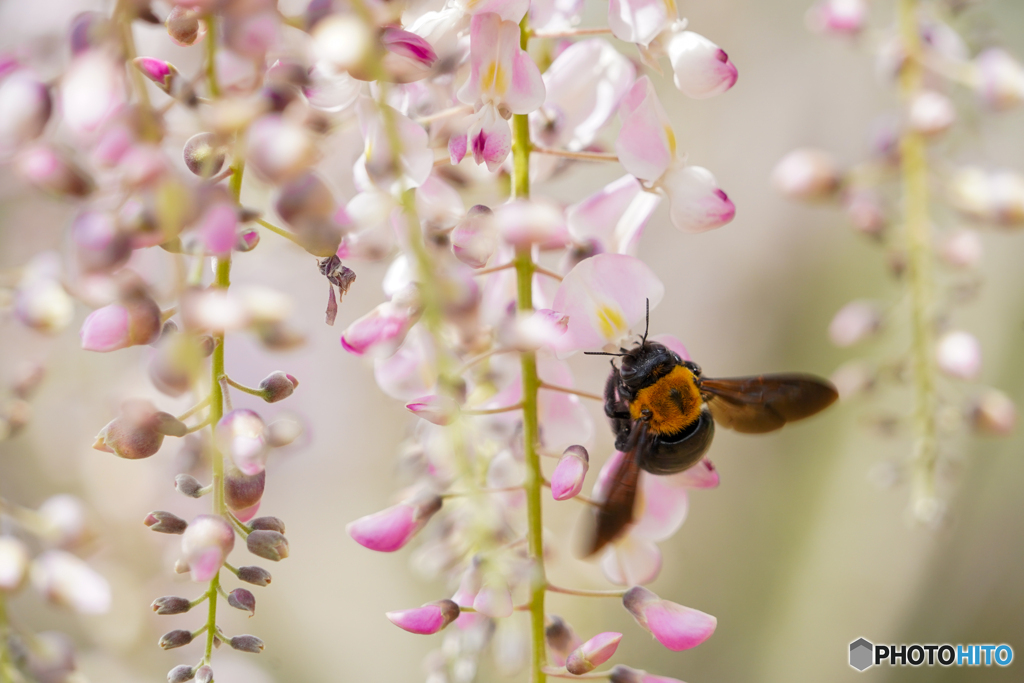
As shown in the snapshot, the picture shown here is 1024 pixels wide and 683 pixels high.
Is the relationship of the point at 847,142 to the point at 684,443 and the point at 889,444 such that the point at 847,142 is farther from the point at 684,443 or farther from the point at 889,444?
the point at 684,443

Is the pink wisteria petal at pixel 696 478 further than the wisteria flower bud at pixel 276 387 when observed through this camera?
Yes

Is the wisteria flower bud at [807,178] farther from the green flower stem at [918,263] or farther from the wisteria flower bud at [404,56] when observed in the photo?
the wisteria flower bud at [404,56]

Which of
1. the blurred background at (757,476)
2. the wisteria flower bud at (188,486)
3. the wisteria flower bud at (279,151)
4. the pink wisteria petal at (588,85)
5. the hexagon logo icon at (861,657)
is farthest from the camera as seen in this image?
the blurred background at (757,476)

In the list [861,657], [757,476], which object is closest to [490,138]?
[861,657]

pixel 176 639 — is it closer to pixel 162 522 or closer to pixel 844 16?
pixel 162 522

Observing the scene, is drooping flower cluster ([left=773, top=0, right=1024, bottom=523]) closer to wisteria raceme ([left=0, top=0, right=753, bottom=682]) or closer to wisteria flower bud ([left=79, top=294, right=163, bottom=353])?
wisteria raceme ([left=0, top=0, right=753, bottom=682])

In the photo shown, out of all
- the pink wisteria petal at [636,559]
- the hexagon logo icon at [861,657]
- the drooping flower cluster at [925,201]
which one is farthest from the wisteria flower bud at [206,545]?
the hexagon logo icon at [861,657]

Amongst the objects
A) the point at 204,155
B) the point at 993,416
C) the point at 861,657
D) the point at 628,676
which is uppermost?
the point at 204,155
